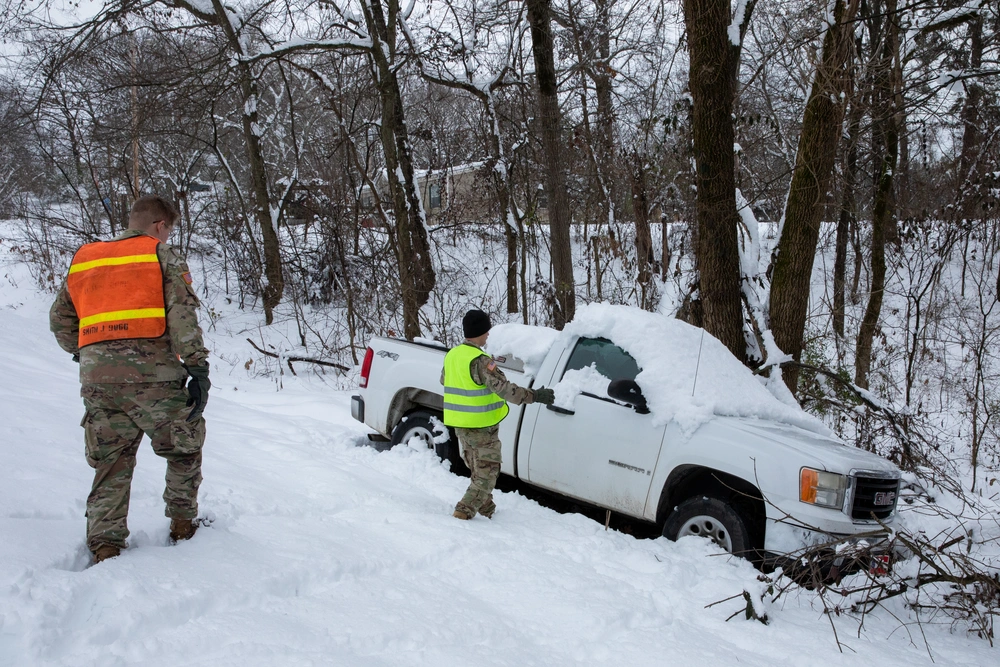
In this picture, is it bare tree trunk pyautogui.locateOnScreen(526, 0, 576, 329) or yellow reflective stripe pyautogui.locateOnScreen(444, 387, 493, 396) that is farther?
bare tree trunk pyautogui.locateOnScreen(526, 0, 576, 329)

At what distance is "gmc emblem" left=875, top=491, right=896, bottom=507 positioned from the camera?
4.26 meters

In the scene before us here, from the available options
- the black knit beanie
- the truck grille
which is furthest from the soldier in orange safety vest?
the truck grille

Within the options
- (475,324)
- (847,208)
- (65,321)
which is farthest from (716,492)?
(847,208)

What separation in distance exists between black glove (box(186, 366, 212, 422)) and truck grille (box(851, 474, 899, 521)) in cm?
384

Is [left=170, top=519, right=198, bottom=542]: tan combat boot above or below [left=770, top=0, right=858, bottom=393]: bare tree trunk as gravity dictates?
below

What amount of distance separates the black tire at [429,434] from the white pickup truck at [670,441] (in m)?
0.01

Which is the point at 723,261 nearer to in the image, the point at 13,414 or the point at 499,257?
the point at 13,414

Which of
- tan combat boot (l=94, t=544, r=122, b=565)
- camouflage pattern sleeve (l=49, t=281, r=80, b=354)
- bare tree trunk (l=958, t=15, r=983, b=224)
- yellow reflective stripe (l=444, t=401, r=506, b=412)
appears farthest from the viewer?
bare tree trunk (l=958, t=15, r=983, b=224)

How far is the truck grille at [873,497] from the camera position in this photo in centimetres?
413

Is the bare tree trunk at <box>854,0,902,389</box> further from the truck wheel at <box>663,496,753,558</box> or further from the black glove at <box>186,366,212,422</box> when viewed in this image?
the black glove at <box>186,366,212,422</box>

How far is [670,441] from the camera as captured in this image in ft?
15.1

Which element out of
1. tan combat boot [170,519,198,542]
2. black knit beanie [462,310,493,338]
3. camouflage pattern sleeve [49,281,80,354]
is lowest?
tan combat boot [170,519,198,542]

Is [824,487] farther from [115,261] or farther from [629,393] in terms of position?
[115,261]

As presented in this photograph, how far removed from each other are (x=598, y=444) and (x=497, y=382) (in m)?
0.90
